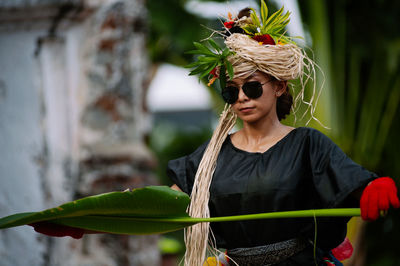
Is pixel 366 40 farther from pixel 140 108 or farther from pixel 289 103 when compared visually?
pixel 289 103

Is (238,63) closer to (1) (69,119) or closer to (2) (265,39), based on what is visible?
(2) (265,39)

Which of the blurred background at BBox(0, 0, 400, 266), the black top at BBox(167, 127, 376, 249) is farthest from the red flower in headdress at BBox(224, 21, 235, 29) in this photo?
the blurred background at BBox(0, 0, 400, 266)

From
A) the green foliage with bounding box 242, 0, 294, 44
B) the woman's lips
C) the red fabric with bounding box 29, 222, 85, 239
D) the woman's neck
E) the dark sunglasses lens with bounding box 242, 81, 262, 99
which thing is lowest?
the red fabric with bounding box 29, 222, 85, 239

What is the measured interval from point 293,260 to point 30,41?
7.59ft

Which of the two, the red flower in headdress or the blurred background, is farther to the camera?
the blurred background

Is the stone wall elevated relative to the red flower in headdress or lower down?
lower down

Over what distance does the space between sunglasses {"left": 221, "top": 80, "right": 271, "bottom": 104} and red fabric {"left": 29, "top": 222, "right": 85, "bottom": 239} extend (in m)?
0.55

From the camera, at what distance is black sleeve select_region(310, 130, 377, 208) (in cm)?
151

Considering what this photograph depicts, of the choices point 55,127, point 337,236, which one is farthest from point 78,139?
point 337,236

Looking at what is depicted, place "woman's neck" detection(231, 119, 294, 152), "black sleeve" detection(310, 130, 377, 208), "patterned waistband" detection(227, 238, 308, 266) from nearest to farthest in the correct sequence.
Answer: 1. "black sleeve" detection(310, 130, 377, 208)
2. "patterned waistband" detection(227, 238, 308, 266)
3. "woman's neck" detection(231, 119, 294, 152)

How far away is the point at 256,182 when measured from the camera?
1.62 metres

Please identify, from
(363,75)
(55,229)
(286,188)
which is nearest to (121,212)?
(55,229)

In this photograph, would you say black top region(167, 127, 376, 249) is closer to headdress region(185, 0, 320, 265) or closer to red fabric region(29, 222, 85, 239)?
headdress region(185, 0, 320, 265)

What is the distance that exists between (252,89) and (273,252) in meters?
0.45
